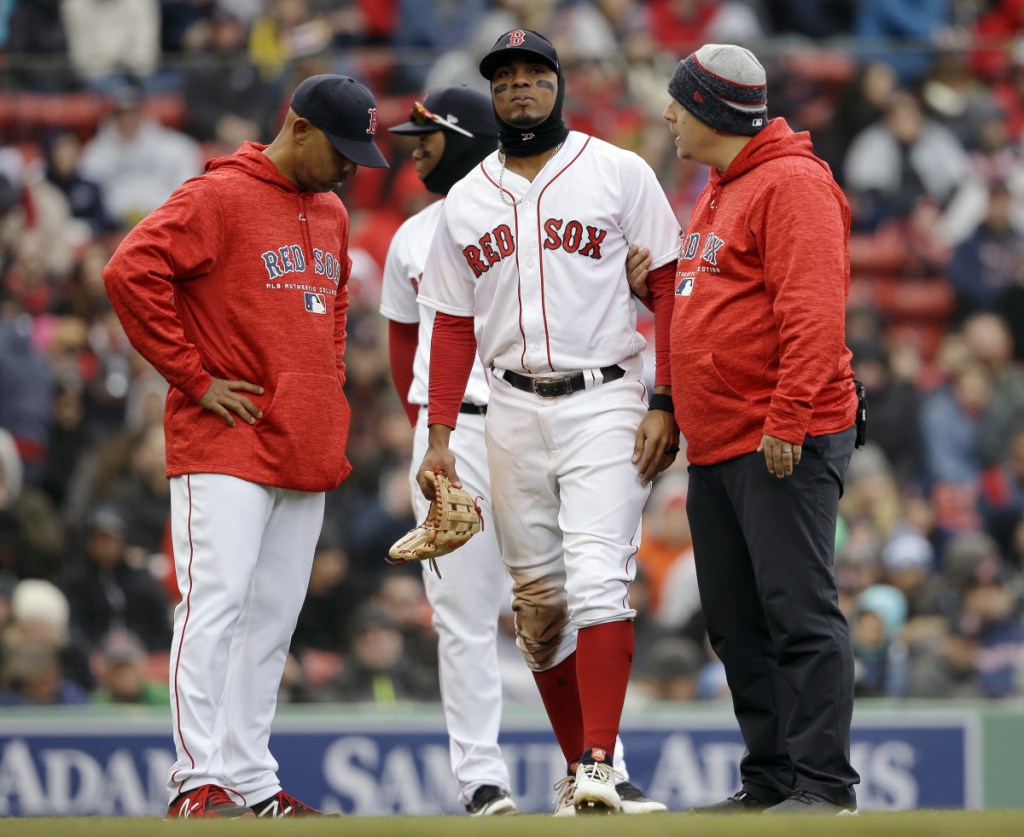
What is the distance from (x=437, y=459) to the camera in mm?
6008

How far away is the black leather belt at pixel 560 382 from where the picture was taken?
19.2 feet

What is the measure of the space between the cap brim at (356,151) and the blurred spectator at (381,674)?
498cm

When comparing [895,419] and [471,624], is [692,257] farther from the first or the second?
[895,419]

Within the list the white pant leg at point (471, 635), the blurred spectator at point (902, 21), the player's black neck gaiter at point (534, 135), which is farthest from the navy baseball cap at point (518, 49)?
the blurred spectator at point (902, 21)

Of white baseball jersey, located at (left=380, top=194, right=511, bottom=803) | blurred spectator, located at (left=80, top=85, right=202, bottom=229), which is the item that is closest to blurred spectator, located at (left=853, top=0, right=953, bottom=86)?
blurred spectator, located at (left=80, top=85, right=202, bottom=229)

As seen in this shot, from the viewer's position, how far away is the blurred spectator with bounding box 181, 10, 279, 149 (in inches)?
500

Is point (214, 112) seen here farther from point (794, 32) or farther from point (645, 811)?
point (645, 811)

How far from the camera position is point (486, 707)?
6.58 m

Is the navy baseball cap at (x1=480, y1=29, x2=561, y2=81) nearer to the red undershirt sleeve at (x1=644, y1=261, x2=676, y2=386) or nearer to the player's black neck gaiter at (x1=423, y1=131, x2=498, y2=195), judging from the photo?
the red undershirt sleeve at (x1=644, y1=261, x2=676, y2=386)

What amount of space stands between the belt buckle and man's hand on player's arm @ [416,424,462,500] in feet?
1.26

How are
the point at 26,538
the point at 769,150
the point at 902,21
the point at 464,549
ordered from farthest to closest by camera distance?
the point at 902,21 → the point at 26,538 → the point at 464,549 → the point at 769,150

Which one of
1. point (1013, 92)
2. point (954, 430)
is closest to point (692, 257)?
point (954, 430)

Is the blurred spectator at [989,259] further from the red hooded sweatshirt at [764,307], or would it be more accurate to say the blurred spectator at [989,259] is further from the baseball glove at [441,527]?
the baseball glove at [441,527]

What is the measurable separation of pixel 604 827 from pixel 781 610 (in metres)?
1.21
